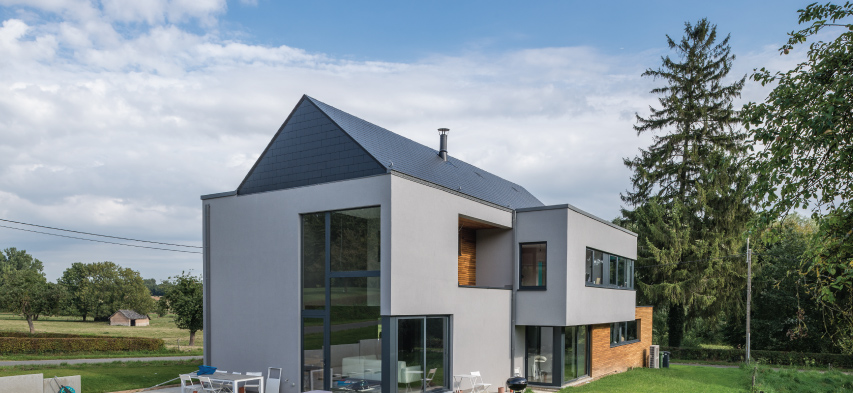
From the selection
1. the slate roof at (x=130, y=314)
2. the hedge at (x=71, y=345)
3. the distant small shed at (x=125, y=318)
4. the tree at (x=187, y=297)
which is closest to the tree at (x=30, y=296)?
the distant small shed at (x=125, y=318)

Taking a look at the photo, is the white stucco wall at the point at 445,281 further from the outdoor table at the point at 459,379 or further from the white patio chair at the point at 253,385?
the white patio chair at the point at 253,385

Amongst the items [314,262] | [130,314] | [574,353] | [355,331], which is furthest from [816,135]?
[130,314]

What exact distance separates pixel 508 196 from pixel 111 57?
12.6 m

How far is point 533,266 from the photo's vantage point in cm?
1638

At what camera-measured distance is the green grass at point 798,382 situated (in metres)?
16.0

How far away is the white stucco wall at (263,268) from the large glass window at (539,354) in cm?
678

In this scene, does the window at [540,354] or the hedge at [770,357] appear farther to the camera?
the hedge at [770,357]

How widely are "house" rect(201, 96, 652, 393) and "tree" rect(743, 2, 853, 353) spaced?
7307 millimetres

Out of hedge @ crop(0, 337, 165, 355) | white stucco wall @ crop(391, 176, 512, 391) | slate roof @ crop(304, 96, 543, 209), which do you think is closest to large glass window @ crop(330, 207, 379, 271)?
white stucco wall @ crop(391, 176, 512, 391)

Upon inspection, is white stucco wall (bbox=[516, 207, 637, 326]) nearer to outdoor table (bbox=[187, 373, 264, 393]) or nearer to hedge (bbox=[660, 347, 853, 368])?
outdoor table (bbox=[187, 373, 264, 393])

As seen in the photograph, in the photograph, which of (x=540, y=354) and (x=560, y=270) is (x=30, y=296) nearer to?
(x=540, y=354)

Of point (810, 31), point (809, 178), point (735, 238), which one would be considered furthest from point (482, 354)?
point (735, 238)

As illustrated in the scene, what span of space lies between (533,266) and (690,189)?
61.8 ft

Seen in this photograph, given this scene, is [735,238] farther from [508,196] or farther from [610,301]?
[508,196]
